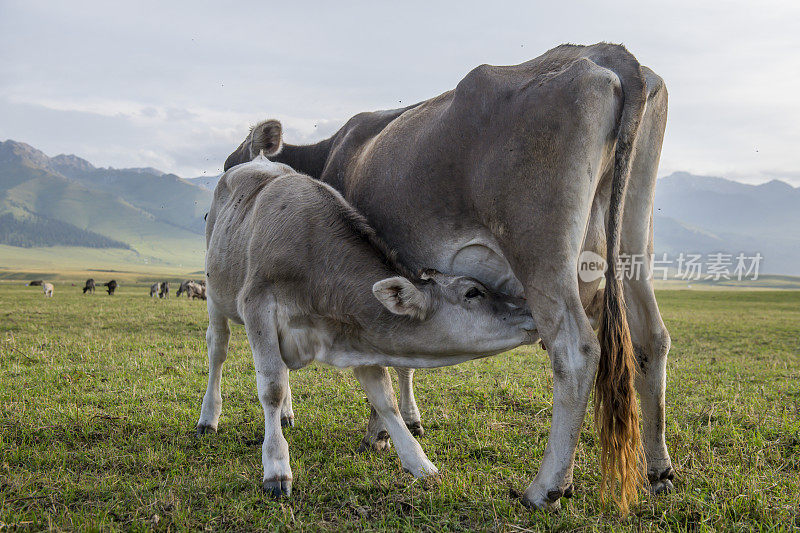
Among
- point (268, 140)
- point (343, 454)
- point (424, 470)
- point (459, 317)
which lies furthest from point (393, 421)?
point (268, 140)

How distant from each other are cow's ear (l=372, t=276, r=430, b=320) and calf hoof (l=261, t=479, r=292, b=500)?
163 centimetres

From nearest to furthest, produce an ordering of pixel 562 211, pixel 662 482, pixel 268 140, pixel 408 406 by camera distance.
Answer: pixel 562 211, pixel 662 482, pixel 408 406, pixel 268 140

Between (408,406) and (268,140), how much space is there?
3.98m

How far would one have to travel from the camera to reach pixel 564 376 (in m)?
4.14

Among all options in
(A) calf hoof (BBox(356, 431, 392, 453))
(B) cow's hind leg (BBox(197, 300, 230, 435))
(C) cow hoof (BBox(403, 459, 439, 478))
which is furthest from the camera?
(B) cow's hind leg (BBox(197, 300, 230, 435))

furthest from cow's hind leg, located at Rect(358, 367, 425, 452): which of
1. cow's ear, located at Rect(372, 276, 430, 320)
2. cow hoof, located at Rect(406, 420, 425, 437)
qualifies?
cow's ear, located at Rect(372, 276, 430, 320)

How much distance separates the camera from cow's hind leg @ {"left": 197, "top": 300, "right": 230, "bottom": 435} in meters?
6.27

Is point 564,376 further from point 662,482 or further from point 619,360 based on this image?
point 662,482

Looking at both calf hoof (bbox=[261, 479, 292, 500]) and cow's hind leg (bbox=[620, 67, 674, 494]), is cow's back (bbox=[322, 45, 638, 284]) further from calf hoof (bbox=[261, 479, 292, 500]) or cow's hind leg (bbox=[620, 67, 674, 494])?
calf hoof (bbox=[261, 479, 292, 500])

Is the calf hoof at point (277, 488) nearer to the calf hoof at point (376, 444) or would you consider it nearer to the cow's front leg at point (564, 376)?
the calf hoof at point (376, 444)

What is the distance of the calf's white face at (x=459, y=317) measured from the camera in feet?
14.4

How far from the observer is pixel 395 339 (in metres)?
4.65

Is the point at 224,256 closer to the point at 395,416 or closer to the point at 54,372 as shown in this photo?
the point at 395,416

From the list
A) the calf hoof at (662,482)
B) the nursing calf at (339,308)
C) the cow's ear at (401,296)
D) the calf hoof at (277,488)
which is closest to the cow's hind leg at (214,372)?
the nursing calf at (339,308)
